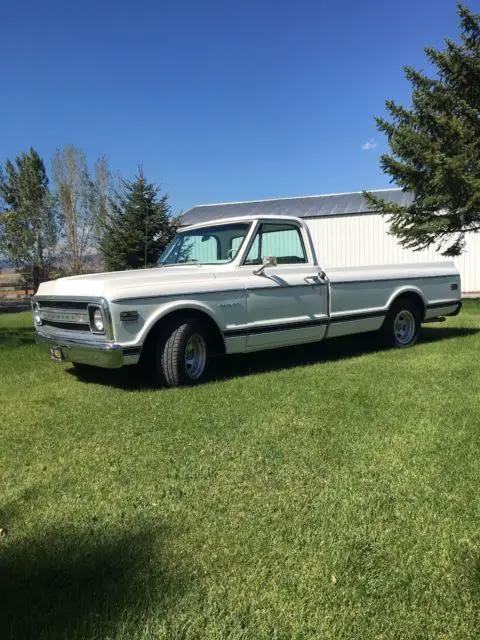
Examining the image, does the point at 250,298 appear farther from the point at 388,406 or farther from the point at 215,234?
the point at 388,406

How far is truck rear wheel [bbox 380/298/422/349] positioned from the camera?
302 inches

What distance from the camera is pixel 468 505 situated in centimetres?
283

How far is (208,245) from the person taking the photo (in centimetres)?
670

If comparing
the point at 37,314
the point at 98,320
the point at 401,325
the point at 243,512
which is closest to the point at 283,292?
the point at 98,320

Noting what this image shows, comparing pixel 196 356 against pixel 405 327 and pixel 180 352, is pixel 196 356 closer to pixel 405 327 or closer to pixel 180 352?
pixel 180 352

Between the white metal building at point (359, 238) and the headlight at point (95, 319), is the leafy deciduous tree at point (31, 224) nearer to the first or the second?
the white metal building at point (359, 238)

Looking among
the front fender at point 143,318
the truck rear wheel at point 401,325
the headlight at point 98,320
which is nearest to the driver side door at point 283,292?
the front fender at point 143,318

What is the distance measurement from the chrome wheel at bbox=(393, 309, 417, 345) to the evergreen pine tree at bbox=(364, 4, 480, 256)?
843cm

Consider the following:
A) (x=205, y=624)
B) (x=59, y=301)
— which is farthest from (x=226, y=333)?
(x=205, y=624)

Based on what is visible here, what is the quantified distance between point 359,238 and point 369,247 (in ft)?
2.04

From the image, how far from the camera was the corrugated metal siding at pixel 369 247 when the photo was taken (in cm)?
2361

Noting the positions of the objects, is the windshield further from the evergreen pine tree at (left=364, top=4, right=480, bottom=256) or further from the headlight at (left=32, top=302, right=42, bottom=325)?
the evergreen pine tree at (left=364, top=4, right=480, bottom=256)

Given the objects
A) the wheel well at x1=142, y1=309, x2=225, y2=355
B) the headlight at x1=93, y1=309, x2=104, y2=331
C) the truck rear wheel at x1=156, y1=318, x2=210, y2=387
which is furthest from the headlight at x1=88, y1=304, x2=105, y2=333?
the truck rear wheel at x1=156, y1=318, x2=210, y2=387

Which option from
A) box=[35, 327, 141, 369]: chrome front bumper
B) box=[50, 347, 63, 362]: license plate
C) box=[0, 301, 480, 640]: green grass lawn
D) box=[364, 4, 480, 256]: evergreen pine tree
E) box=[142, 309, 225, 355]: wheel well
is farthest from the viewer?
box=[364, 4, 480, 256]: evergreen pine tree
